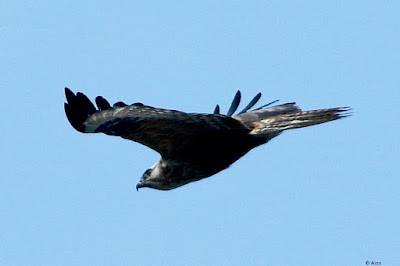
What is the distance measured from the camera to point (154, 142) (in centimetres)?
1282

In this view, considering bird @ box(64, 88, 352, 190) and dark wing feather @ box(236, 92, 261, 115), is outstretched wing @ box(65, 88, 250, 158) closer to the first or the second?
bird @ box(64, 88, 352, 190)

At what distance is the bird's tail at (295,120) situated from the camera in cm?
1198

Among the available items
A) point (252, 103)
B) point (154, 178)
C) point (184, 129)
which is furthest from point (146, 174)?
point (252, 103)

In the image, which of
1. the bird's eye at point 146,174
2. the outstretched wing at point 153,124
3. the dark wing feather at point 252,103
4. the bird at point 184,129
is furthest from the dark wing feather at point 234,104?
the outstretched wing at point 153,124

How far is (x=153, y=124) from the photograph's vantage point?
12320 millimetres

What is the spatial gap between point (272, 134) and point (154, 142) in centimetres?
136

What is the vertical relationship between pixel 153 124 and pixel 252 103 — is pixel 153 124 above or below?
below

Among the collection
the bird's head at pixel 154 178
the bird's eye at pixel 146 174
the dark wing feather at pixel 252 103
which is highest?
the dark wing feather at pixel 252 103

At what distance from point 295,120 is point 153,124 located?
1.57 metres

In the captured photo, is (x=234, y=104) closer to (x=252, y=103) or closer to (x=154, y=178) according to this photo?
(x=252, y=103)

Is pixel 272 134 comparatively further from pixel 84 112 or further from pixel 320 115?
pixel 84 112

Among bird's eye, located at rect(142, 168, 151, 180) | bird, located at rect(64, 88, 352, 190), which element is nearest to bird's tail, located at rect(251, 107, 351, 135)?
bird, located at rect(64, 88, 352, 190)

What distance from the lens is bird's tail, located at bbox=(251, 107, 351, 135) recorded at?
12.0m

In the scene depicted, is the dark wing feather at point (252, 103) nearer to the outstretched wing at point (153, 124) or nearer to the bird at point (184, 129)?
the bird at point (184, 129)
